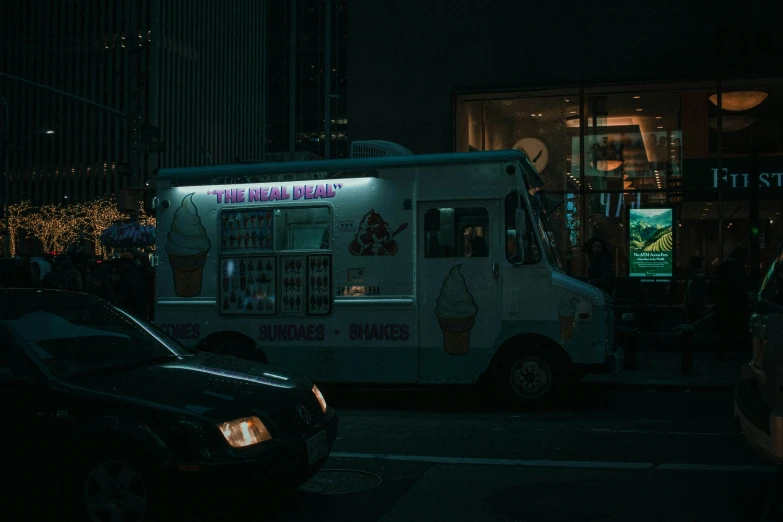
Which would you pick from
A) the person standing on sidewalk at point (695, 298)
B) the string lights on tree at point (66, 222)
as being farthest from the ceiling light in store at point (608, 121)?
the string lights on tree at point (66, 222)

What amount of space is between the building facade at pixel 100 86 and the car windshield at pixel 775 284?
78582 mm

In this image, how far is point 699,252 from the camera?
17.2 metres

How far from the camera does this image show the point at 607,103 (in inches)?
708

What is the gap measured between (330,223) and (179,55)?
8389 centimetres

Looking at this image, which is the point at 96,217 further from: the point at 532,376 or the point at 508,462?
the point at 508,462

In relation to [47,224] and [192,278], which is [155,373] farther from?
[47,224]

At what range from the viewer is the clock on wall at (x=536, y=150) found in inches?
718

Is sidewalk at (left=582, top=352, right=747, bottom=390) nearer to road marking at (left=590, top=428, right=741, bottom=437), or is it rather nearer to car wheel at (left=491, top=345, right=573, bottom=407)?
car wheel at (left=491, top=345, right=573, bottom=407)

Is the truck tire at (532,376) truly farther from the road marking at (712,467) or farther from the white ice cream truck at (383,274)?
the road marking at (712,467)

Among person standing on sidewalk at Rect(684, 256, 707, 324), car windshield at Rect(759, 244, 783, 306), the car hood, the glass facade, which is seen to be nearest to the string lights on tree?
the glass facade

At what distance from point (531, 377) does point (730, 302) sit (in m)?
5.73

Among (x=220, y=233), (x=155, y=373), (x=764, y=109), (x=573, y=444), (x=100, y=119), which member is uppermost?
(x=100, y=119)

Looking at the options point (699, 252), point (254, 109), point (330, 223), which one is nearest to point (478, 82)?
point (699, 252)

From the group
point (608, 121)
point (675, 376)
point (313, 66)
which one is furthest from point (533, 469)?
point (313, 66)
